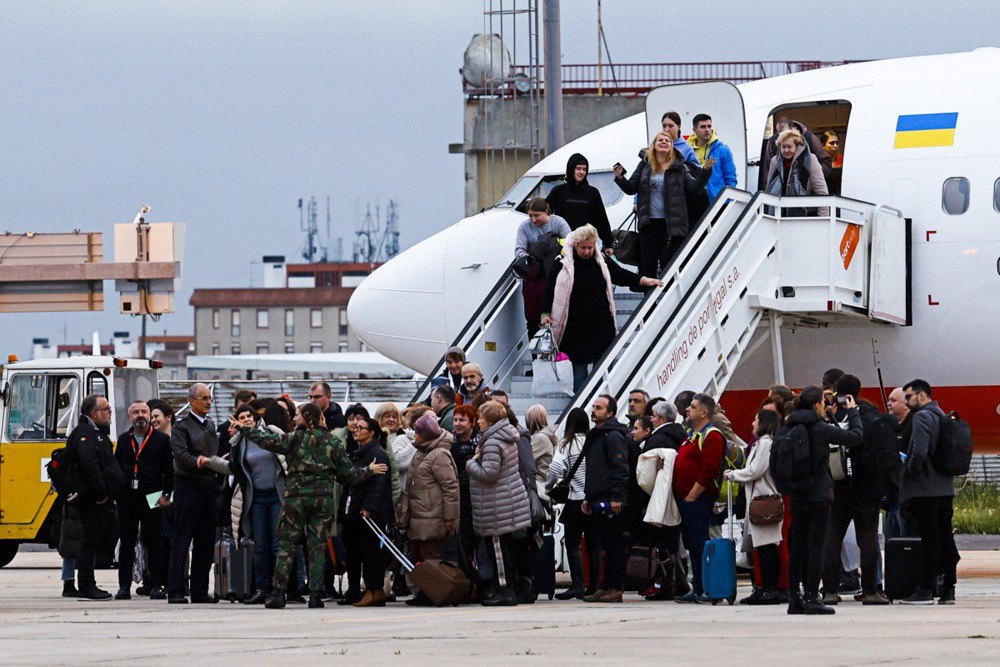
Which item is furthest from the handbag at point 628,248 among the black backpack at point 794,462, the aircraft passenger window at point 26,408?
the aircraft passenger window at point 26,408

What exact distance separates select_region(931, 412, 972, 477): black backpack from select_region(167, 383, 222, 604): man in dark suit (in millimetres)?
6071

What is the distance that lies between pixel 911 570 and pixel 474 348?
5.04 meters

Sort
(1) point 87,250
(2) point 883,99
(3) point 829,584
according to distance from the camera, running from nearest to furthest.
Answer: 1. (3) point 829,584
2. (2) point 883,99
3. (1) point 87,250

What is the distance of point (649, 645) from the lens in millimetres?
11078

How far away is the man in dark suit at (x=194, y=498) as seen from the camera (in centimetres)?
1599

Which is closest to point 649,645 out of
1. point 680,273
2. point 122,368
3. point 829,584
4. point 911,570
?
point 829,584

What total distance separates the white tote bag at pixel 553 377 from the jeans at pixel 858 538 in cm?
343

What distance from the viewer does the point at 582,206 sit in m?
18.0

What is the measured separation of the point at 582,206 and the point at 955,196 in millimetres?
3674

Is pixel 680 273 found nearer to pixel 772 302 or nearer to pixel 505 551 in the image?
pixel 772 302

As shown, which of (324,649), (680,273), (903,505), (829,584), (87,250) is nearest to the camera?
(324,649)

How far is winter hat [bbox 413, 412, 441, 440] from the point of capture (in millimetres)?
14942

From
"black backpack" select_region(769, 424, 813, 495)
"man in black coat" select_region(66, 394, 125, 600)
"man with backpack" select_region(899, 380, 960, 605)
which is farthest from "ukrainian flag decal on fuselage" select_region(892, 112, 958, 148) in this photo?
"man in black coat" select_region(66, 394, 125, 600)

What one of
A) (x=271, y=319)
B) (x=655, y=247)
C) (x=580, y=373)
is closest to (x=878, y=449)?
(x=580, y=373)
